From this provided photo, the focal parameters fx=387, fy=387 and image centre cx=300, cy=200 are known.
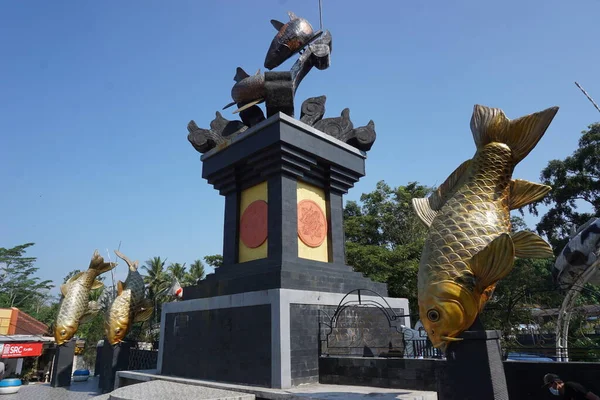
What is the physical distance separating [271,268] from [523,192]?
6007mm

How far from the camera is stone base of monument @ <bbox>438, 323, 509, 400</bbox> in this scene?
16.0ft

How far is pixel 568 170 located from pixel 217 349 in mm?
25234

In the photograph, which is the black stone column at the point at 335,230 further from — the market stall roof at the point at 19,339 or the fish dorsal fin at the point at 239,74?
the market stall roof at the point at 19,339

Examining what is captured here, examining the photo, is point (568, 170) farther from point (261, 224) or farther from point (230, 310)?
point (230, 310)

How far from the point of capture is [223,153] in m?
12.7

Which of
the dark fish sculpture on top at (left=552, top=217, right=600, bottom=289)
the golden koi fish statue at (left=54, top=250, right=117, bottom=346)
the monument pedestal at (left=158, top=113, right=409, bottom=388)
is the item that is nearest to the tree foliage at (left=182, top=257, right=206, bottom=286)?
the golden koi fish statue at (left=54, top=250, right=117, bottom=346)

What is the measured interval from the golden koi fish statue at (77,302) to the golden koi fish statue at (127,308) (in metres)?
2.46

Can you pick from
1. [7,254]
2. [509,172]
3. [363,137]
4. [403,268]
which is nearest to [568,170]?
[403,268]

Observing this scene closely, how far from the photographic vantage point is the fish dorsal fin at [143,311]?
1487 centimetres

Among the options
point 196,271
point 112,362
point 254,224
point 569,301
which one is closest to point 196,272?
point 196,271

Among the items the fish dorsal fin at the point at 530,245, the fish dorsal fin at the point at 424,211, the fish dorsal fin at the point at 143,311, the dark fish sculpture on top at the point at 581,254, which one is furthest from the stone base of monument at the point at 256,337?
the fish dorsal fin at the point at 530,245

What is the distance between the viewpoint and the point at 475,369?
4980mm

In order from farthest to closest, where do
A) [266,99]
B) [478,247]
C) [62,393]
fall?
[62,393] < [266,99] < [478,247]

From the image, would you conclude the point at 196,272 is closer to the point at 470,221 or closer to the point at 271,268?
the point at 271,268
